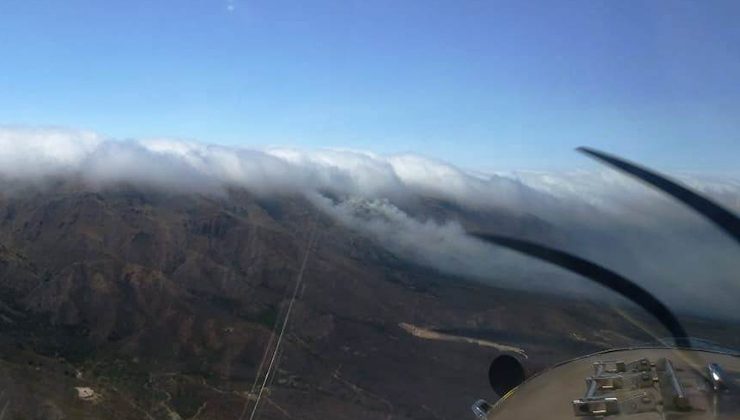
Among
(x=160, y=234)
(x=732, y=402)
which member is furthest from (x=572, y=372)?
(x=160, y=234)

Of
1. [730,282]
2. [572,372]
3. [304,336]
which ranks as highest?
[730,282]

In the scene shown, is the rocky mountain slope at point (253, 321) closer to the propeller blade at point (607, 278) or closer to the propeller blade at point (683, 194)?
the propeller blade at point (607, 278)

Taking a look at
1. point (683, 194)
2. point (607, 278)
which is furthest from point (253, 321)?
point (683, 194)

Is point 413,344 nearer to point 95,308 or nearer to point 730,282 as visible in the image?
point 730,282

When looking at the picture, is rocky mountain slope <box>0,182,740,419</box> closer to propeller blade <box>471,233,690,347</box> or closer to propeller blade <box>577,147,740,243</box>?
propeller blade <box>471,233,690,347</box>

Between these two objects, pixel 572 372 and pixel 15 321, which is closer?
pixel 572 372

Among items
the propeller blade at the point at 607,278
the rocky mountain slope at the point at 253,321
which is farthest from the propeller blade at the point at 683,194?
the rocky mountain slope at the point at 253,321
